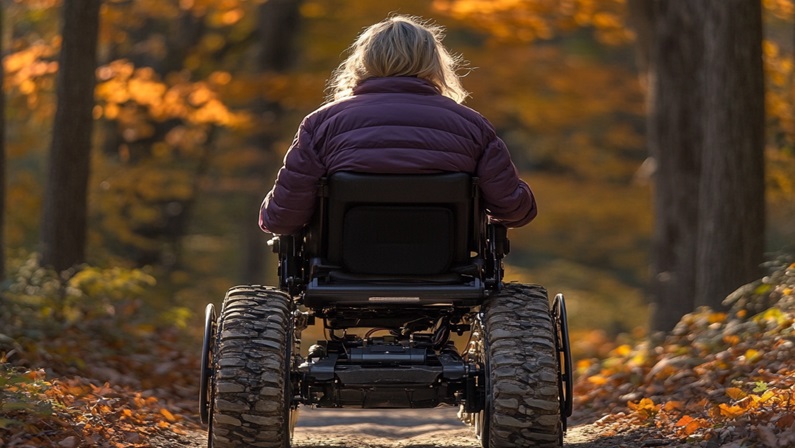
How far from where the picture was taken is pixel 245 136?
20047mm

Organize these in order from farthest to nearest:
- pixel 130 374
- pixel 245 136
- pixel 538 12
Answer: pixel 245 136 → pixel 538 12 → pixel 130 374

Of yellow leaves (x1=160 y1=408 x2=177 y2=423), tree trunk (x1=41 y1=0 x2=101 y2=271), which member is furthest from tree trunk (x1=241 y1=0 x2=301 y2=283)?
yellow leaves (x1=160 y1=408 x2=177 y2=423)

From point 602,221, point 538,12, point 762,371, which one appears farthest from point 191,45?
point 762,371

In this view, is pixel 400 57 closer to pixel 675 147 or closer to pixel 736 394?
pixel 736 394

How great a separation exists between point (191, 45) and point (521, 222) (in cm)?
1348

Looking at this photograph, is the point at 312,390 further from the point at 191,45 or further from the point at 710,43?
the point at 191,45

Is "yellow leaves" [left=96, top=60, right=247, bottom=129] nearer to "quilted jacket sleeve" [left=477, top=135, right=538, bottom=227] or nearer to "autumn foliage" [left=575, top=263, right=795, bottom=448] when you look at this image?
"autumn foliage" [left=575, top=263, right=795, bottom=448]

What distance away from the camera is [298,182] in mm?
5566

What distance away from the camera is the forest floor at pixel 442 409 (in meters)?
5.78

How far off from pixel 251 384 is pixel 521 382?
111 cm

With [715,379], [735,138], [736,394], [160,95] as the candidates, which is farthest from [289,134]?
[736,394]

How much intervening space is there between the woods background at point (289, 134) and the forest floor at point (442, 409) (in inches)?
22.6

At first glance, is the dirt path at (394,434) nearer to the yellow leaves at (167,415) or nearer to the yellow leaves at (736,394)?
the yellow leaves at (167,415)

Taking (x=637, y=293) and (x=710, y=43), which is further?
(x=637, y=293)
